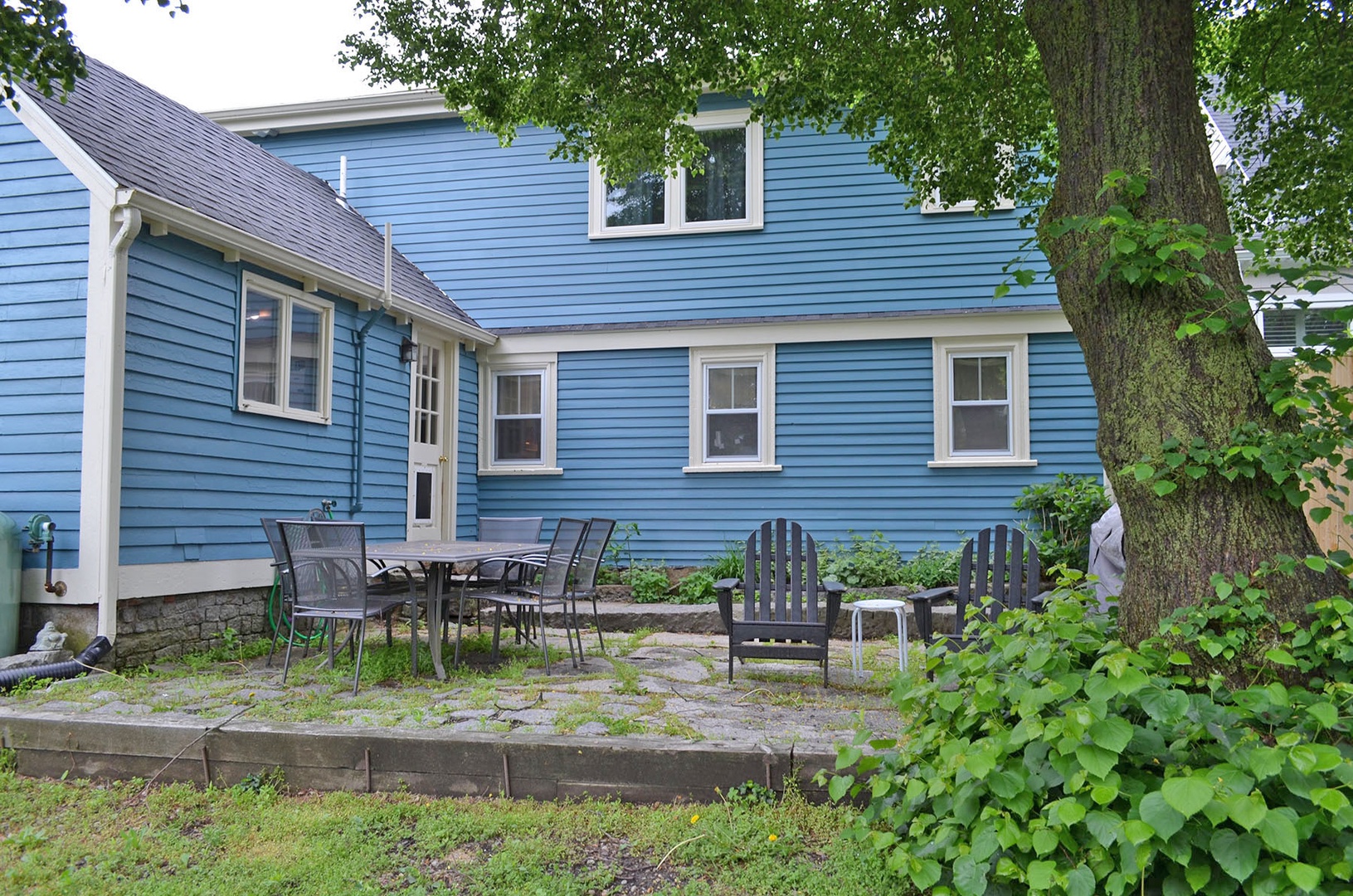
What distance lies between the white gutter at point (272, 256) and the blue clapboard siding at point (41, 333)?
48cm

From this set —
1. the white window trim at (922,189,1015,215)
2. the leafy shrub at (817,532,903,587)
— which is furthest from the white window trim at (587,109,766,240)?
the leafy shrub at (817,532,903,587)

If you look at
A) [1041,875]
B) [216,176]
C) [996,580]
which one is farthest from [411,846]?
[216,176]

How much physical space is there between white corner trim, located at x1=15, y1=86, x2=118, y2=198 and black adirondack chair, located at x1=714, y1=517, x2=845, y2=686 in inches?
181

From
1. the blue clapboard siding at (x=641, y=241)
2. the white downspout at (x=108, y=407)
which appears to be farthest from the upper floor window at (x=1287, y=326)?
the white downspout at (x=108, y=407)

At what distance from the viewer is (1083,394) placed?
9.28 metres

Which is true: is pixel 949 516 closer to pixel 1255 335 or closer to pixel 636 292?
pixel 636 292

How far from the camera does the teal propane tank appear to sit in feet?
18.3

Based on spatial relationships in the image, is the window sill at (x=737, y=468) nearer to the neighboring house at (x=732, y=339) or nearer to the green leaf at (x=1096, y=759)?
the neighboring house at (x=732, y=339)

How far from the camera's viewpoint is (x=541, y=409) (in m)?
10.6

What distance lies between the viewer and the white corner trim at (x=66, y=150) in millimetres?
5852

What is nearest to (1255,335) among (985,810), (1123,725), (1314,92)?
(1123,725)

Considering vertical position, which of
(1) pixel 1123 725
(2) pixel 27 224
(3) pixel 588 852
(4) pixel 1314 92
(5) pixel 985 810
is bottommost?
(3) pixel 588 852

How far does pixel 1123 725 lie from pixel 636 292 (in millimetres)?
8490

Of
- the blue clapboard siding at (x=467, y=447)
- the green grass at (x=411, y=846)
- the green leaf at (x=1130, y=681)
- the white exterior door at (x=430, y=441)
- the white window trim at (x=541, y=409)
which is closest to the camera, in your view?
the green leaf at (x=1130, y=681)
